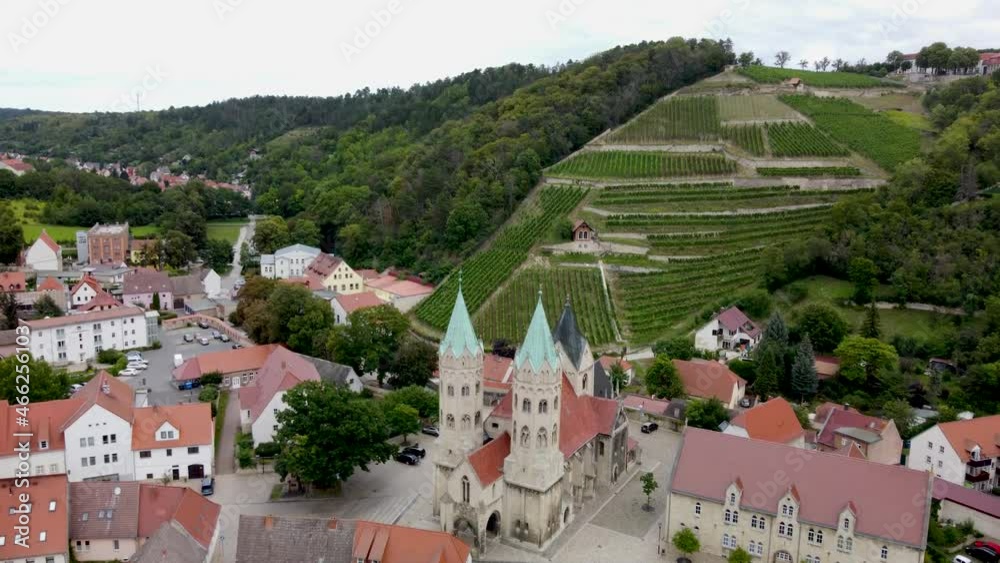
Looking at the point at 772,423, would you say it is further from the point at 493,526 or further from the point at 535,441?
the point at 493,526

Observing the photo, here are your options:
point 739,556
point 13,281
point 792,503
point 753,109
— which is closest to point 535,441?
point 739,556

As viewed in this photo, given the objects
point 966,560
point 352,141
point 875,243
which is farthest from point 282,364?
point 352,141

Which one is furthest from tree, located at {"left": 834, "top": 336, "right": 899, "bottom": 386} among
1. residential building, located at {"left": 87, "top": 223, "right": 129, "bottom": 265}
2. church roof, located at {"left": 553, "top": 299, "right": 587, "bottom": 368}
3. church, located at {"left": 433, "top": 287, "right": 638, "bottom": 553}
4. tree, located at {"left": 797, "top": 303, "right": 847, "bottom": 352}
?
residential building, located at {"left": 87, "top": 223, "right": 129, "bottom": 265}

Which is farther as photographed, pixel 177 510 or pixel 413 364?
pixel 413 364

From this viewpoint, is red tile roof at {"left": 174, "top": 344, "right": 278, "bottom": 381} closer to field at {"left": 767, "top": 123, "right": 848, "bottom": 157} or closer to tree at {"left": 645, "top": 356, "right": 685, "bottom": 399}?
tree at {"left": 645, "top": 356, "right": 685, "bottom": 399}

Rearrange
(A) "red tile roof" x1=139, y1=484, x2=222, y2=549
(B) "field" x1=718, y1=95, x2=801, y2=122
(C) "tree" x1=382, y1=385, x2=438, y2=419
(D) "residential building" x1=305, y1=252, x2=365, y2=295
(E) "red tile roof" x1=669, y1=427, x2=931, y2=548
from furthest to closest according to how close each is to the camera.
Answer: (B) "field" x1=718, y1=95, x2=801, y2=122
(D) "residential building" x1=305, y1=252, x2=365, y2=295
(C) "tree" x1=382, y1=385, x2=438, y2=419
(A) "red tile roof" x1=139, y1=484, x2=222, y2=549
(E) "red tile roof" x1=669, y1=427, x2=931, y2=548

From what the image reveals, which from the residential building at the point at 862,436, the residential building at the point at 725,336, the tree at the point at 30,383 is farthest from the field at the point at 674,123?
the tree at the point at 30,383

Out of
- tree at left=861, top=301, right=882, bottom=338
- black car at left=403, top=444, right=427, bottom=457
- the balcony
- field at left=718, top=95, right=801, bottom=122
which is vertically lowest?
black car at left=403, top=444, right=427, bottom=457
